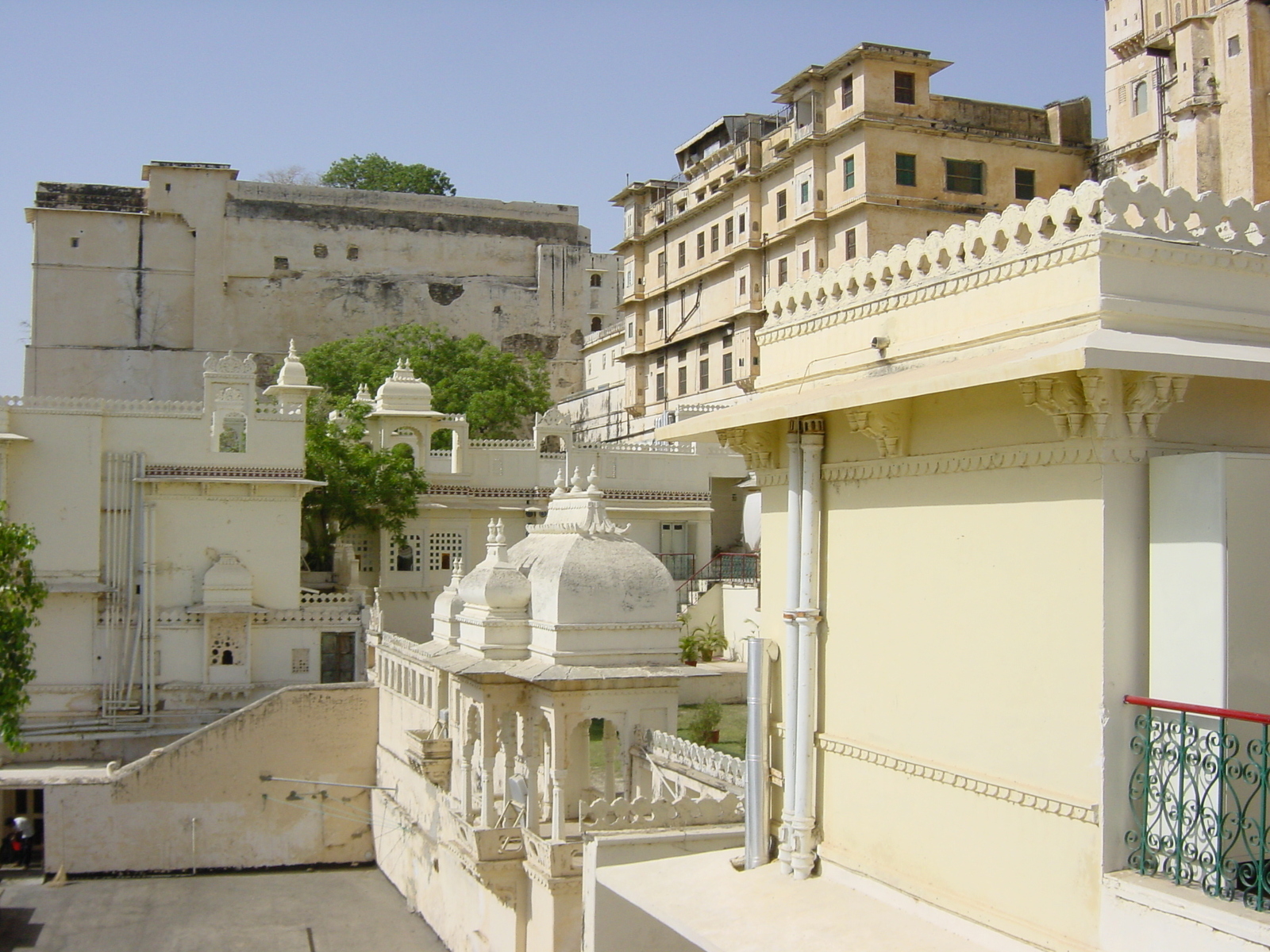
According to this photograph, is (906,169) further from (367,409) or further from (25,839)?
(25,839)

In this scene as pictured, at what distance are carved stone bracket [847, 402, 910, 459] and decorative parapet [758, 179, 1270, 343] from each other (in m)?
0.74

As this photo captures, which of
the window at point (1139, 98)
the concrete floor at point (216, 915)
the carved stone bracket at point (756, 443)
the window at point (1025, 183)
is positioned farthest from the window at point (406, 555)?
the carved stone bracket at point (756, 443)

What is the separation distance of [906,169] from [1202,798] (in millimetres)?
23467

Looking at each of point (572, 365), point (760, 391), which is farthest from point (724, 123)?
point (760, 391)

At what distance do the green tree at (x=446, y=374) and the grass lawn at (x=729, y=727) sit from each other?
1714 centimetres

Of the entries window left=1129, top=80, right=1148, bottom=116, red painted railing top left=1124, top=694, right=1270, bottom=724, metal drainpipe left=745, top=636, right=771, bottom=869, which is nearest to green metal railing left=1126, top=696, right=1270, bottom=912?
red painted railing top left=1124, top=694, right=1270, bottom=724

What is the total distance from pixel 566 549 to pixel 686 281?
21.4 m

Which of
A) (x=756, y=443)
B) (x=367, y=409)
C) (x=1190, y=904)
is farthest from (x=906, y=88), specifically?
(x=1190, y=904)

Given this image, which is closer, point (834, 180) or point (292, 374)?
point (834, 180)

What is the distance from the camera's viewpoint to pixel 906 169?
2730 centimetres

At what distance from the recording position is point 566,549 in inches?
573

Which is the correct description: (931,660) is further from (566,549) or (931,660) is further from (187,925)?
(187,925)

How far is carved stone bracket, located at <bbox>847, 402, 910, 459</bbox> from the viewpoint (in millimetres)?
7020

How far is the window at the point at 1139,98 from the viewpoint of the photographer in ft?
90.3
